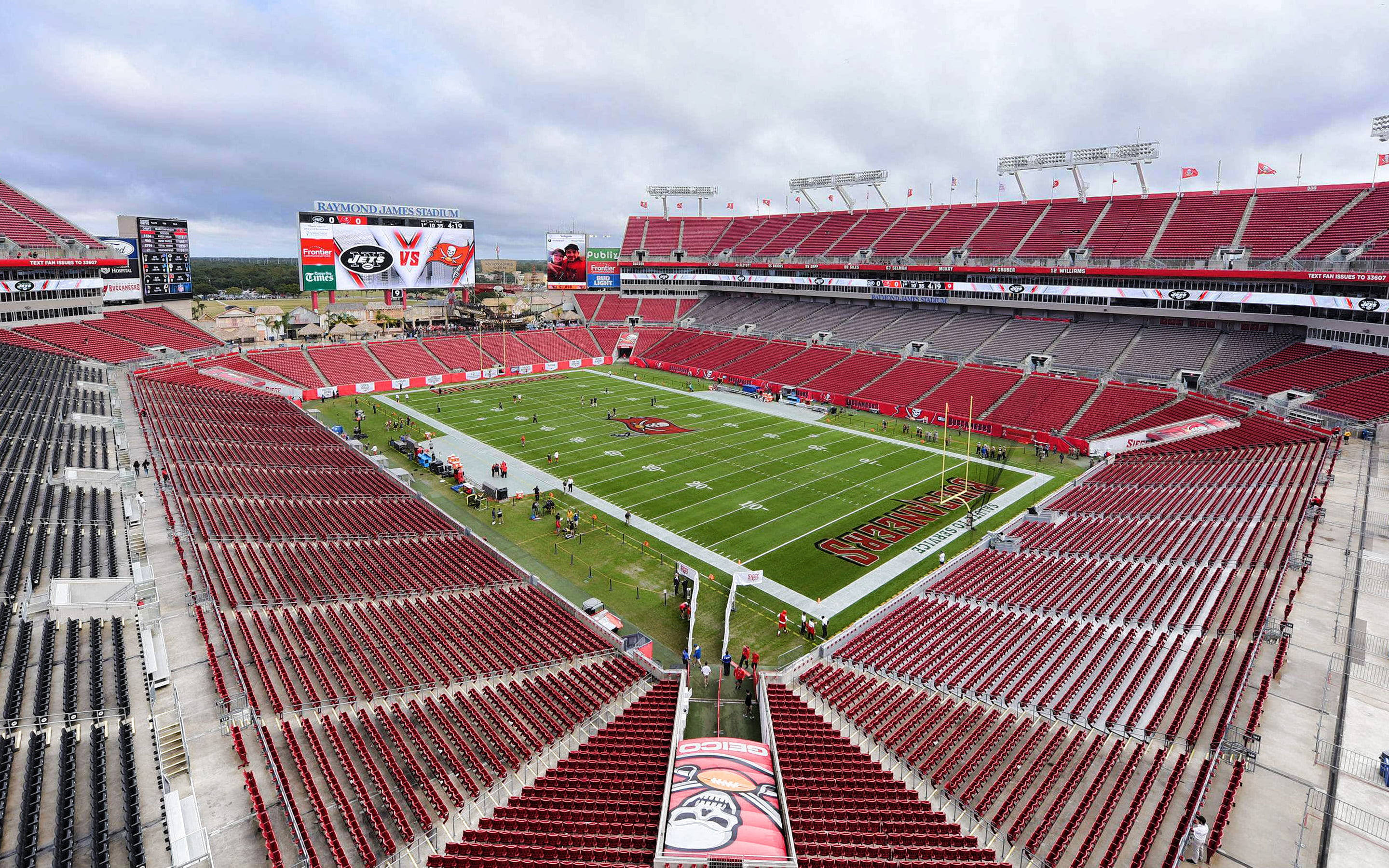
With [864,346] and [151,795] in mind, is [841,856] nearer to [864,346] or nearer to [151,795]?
[151,795]

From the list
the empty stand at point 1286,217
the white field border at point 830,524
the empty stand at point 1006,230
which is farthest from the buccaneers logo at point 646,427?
the empty stand at point 1286,217

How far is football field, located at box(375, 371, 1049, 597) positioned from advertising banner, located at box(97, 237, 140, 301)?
29116 mm

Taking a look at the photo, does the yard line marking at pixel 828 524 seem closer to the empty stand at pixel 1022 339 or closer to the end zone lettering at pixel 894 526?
the end zone lettering at pixel 894 526

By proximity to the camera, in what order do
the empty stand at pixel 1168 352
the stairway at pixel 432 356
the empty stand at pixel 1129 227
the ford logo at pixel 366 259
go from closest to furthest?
the empty stand at pixel 1168 352, the empty stand at pixel 1129 227, the ford logo at pixel 366 259, the stairway at pixel 432 356

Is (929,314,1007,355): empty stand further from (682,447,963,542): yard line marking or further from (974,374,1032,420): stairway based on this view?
(682,447,963,542): yard line marking

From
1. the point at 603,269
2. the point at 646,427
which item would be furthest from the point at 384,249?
the point at 646,427

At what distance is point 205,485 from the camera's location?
2609 centimetres

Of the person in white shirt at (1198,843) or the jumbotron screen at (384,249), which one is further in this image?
the jumbotron screen at (384,249)

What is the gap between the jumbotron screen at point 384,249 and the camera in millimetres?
56594

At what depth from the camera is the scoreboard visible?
61375 millimetres

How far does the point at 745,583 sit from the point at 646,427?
23.4m

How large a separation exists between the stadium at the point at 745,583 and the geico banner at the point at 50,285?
299mm

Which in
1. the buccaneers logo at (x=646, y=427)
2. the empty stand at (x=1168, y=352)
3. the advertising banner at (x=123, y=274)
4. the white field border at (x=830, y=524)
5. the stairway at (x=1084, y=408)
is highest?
the advertising banner at (x=123, y=274)

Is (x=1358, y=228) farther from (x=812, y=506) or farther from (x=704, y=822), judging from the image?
(x=704, y=822)
